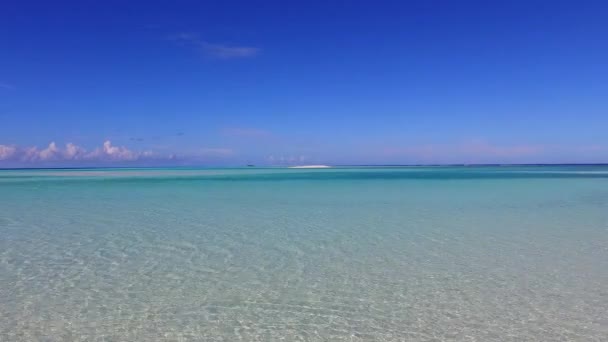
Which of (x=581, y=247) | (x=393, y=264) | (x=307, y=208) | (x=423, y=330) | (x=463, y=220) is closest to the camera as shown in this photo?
(x=423, y=330)

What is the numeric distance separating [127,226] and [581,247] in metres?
10.6

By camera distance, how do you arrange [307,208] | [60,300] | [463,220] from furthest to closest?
[307,208], [463,220], [60,300]

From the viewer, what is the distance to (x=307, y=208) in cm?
1554

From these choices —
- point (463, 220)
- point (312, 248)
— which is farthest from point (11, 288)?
point (463, 220)


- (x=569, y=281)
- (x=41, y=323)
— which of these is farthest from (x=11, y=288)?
(x=569, y=281)

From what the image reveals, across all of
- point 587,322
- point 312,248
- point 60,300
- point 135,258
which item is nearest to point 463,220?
point 312,248

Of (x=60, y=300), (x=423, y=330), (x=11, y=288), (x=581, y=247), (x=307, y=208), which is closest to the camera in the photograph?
(x=423, y=330)

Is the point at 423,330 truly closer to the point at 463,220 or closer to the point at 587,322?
the point at 587,322

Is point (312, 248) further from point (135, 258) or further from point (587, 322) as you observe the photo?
point (587, 322)

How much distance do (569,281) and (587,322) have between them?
5.34 ft

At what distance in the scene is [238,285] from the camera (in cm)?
600

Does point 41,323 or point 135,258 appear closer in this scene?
point 41,323

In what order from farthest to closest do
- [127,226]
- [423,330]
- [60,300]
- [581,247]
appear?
1. [127,226]
2. [581,247]
3. [60,300]
4. [423,330]

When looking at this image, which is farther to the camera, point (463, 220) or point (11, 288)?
point (463, 220)
